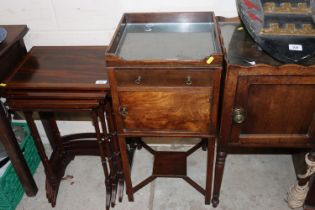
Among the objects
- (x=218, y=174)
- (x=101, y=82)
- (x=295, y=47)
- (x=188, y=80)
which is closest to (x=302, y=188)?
(x=218, y=174)

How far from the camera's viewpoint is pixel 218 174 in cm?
157

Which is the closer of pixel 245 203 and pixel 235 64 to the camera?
pixel 235 64

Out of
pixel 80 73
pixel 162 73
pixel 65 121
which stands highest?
pixel 162 73

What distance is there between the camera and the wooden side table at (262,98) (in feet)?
3.84

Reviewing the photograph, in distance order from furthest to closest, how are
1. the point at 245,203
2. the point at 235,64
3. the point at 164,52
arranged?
1. the point at 245,203
2. the point at 164,52
3. the point at 235,64

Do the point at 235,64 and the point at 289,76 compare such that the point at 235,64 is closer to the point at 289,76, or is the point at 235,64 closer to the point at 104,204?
the point at 289,76

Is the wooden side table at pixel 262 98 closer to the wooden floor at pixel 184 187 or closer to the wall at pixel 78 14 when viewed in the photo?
the wall at pixel 78 14

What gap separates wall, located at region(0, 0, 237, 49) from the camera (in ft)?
5.22

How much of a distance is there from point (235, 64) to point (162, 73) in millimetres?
276

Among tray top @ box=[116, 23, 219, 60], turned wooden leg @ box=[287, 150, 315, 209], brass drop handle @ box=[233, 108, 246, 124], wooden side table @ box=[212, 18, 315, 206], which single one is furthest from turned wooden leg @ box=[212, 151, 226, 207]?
tray top @ box=[116, 23, 219, 60]

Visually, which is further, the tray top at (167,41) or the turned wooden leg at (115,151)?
the turned wooden leg at (115,151)

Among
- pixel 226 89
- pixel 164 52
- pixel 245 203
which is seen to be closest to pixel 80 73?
pixel 164 52

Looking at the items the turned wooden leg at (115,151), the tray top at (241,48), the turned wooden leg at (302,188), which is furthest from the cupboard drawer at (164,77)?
the turned wooden leg at (302,188)

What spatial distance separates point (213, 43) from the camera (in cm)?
132
